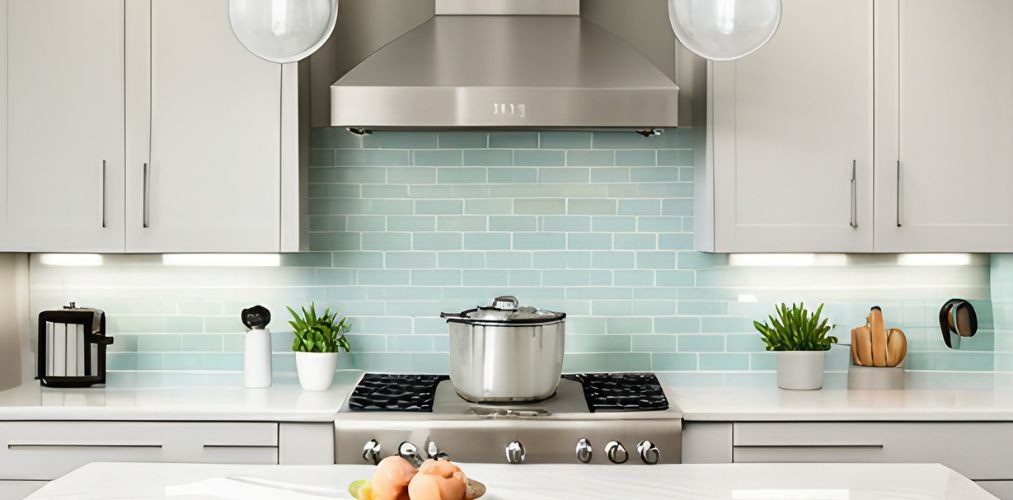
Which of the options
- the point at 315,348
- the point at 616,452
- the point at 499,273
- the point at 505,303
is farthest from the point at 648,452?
the point at 315,348

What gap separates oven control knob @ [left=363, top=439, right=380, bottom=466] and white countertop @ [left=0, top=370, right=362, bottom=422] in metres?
0.16

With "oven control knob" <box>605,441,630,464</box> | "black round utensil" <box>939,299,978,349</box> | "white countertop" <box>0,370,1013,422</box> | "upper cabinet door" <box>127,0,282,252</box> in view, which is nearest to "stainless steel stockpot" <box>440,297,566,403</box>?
"oven control knob" <box>605,441,630,464</box>

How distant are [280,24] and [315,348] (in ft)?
5.85

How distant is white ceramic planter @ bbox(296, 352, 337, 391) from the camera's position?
3312mm

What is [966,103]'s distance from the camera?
320 cm

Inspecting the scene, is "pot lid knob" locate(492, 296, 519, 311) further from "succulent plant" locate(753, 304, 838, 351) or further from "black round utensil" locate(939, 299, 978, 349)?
"black round utensil" locate(939, 299, 978, 349)

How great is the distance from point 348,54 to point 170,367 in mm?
1401

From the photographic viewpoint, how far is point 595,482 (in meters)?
1.93

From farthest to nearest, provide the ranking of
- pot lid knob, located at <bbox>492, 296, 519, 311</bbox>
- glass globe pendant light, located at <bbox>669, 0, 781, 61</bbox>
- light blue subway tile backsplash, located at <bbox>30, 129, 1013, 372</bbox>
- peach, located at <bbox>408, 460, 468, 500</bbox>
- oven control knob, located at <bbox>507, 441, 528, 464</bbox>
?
light blue subway tile backsplash, located at <bbox>30, 129, 1013, 372</bbox> → pot lid knob, located at <bbox>492, 296, 519, 311</bbox> → oven control knob, located at <bbox>507, 441, 528, 464</bbox> → glass globe pendant light, located at <bbox>669, 0, 781, 61</bbox> → peach, located at <bbox>408, 460, 468, 500</bbox>

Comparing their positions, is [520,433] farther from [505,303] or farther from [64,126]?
[64,126]

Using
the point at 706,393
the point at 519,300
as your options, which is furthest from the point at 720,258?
the point at 519,300

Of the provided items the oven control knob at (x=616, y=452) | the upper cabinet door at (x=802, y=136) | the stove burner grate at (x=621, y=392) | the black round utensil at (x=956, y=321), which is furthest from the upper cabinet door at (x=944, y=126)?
the oven control knob at (x=616, y=452)

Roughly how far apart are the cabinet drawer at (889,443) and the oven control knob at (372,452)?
1.14 m

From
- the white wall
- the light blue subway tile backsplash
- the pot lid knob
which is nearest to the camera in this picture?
the pot lid knob
